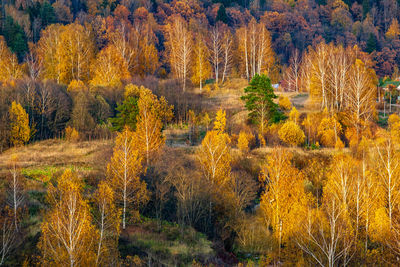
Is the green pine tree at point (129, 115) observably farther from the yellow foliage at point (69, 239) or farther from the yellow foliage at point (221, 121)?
the yellow foliage at point (69, 239)

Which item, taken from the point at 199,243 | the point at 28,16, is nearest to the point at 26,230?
the point at 199,243

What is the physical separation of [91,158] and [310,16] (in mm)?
83423

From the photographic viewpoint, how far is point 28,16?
76250 mm

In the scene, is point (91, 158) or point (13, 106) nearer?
point (91, 158)

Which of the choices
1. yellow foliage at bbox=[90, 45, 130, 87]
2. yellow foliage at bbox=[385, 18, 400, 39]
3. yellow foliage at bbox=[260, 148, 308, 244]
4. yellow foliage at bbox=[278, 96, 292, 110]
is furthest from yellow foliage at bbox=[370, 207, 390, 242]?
yellow foliage at bbox=[385, 18, 400, 39]

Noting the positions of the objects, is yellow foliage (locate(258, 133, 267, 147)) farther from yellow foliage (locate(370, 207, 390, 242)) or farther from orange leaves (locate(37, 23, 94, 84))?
orange leaves (locate(37, 23, 94, 84))

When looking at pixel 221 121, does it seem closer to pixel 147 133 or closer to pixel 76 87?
pixel 147 133

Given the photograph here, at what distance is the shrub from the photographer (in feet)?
136

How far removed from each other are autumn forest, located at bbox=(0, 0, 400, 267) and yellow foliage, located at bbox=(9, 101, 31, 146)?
0.39 feet

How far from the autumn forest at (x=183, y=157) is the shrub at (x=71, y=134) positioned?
97 mm

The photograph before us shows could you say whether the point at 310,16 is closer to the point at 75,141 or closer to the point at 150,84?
the point at 150,84

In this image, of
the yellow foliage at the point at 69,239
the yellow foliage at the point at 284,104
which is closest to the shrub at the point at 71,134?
the yellow foliage at the point at 69,239

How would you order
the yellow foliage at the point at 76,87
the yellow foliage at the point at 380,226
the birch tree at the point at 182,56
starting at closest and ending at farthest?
the yellow foliage at the point at 380,226, the yellow foliage at the point at 76,87, the birch tree at the point at 182,56

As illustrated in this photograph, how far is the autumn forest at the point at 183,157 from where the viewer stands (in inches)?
966
